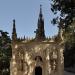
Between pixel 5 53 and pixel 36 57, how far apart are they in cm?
344

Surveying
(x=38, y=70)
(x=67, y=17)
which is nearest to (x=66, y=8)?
(x=67, y=17)

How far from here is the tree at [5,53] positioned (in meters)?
27.2

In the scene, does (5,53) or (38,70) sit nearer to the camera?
(38,70)

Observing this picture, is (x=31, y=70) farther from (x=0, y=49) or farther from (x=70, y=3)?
(x=70, y=3)

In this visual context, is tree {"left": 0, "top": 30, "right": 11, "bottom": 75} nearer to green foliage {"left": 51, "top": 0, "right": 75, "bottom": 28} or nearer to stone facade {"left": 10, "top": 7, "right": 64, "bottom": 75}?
stone facade {"left": 10, "top": 7, "right": 64, "bottom": 75}

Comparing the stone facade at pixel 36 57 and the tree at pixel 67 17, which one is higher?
the tree at pixel 67 17

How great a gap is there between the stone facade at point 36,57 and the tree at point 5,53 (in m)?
1.26

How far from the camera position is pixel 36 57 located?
2623 centimetres

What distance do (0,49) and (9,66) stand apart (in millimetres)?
1982

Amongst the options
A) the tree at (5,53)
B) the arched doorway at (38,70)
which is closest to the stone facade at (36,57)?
the arched doorway at (38,70)

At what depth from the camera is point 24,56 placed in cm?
2634

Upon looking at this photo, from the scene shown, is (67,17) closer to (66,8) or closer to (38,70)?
(66,8)

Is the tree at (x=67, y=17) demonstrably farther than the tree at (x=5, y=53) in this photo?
No

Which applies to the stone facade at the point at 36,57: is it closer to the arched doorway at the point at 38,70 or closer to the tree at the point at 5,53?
the arched doorway at the point at 38,70
